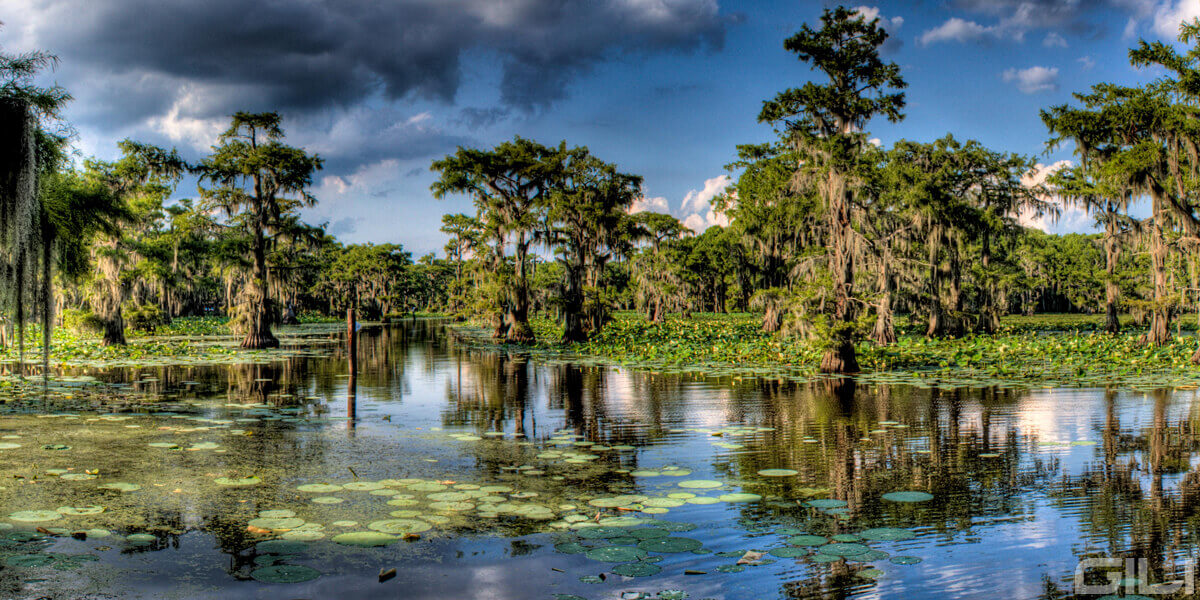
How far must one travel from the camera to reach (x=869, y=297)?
16.8 m

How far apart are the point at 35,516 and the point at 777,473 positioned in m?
6.19

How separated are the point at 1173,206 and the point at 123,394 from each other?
24712mm

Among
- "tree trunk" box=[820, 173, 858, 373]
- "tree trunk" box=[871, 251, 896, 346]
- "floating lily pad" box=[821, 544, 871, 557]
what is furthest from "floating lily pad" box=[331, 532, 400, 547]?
"tree trunk" box=[871, 251, 896, 346]

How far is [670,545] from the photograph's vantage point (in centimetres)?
479

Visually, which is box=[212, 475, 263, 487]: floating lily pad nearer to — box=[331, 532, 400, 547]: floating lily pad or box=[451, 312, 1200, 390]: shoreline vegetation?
box=[331, 532, 400, 547]: floating lily pad

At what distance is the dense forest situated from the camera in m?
15.9

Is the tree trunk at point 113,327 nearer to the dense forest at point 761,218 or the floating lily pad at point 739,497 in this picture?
the dense forest at point 761,218

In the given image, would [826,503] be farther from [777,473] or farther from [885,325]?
[885,325]

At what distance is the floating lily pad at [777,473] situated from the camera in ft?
22.9

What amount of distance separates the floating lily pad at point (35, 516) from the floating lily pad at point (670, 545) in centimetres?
431

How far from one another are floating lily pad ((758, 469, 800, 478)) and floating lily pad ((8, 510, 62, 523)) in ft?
19.3

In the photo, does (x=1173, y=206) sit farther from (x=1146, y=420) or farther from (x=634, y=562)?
(x=634, y=562)

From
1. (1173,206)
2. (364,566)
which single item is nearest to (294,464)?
(364,566)

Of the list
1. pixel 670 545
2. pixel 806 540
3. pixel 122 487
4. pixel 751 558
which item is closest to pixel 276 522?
pixel 122 487
